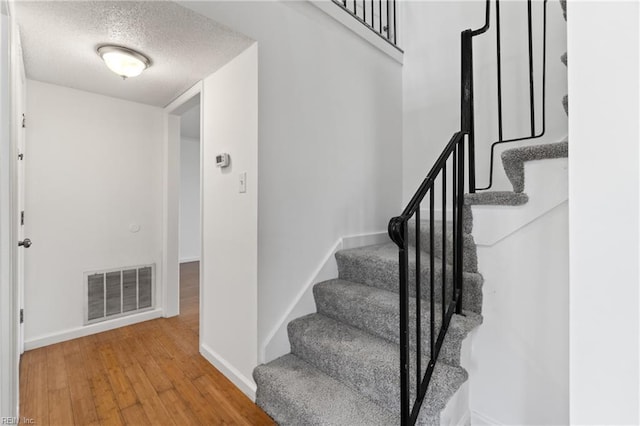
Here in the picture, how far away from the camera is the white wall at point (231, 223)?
1.79 metres

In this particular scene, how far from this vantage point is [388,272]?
187 centimetres

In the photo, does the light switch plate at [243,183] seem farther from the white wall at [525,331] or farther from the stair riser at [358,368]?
the white wall at [525,331]

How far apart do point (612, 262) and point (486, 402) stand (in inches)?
Result: 54.9

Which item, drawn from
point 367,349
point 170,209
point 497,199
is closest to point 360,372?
point 367,349

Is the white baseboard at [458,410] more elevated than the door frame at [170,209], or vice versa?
the door frame at [170,209]

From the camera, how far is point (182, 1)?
4.84ft

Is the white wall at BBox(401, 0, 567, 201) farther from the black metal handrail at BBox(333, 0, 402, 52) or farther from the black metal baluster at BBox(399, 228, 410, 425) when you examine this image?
the black metal baluster at BBox(399, 228, 410, 425)

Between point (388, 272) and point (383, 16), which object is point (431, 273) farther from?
point (383, 16)

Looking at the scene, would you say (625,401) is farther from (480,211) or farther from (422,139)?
(422,139)

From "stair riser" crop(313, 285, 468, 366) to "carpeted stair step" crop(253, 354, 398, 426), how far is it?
33 centimetres

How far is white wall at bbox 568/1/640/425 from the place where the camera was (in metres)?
0.49

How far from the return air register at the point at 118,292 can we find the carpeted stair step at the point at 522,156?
10.1 feet

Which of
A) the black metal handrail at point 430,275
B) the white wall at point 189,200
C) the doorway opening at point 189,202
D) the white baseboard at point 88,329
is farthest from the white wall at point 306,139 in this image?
the white wall at point 189,200

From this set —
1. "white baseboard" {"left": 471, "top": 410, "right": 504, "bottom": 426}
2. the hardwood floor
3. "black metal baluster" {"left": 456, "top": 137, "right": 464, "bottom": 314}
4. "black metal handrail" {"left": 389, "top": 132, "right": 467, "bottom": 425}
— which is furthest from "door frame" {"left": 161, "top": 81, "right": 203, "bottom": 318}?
"white baseboard" {"left": 471, "top": 410, "right": 504, "bottom": 426}
